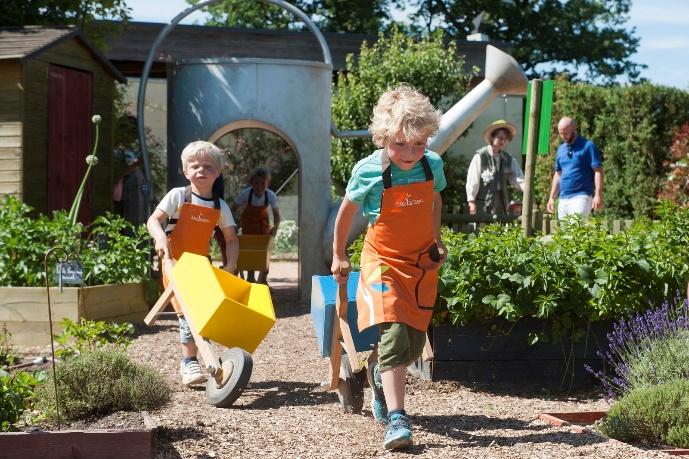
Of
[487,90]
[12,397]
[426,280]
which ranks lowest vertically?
[12,397]

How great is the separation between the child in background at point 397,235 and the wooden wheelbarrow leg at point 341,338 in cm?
11

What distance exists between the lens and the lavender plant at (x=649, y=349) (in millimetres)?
4737

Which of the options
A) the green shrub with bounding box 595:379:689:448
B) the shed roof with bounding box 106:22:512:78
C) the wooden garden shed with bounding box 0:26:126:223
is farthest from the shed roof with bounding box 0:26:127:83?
the green shrub with bounding box 595:379:689:448

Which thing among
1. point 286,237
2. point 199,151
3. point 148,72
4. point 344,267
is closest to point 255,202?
point 148,72

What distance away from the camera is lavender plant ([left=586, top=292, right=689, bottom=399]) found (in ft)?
15.5

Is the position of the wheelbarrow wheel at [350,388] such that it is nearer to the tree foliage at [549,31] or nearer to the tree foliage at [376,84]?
the tree foliage at [376,84]

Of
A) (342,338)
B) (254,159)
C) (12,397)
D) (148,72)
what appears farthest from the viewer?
(254,159)

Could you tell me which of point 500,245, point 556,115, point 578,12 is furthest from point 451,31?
point 500,245

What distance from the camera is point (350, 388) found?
4.73 meters

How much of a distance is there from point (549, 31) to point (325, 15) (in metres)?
7.46

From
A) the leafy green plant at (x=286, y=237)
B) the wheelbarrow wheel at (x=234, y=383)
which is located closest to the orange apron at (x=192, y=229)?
the wheelbarrow wheel at (x=234, y=383)

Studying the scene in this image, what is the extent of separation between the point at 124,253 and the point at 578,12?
27.5 metres

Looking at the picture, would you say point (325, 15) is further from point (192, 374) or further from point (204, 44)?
point (192, 374)

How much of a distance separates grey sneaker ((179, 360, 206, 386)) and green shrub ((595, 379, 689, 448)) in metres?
2.22
